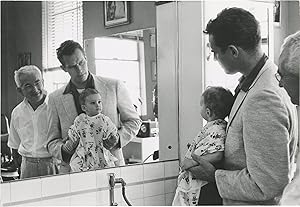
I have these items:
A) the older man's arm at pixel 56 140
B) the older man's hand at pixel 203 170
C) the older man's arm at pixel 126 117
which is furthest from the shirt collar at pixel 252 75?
the older man's arm at pixel 56 140

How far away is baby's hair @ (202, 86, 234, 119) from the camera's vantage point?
153 centimetres

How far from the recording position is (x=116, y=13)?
1713mm

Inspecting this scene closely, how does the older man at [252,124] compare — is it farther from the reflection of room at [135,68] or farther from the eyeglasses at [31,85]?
the eyeglasses at [31,85]

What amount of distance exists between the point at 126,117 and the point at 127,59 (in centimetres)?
25

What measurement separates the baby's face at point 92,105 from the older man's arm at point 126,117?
98 millimetres

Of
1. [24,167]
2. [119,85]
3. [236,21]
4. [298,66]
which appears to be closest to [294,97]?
[298,66]

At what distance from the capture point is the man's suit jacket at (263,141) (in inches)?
46.0

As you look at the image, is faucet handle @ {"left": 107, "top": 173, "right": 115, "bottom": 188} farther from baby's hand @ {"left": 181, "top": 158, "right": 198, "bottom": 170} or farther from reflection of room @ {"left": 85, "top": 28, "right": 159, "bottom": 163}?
baby's hand @ {"left": 181, "top": 158, "right": 198, "bottom": 170}

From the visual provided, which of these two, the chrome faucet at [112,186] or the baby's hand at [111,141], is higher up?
the baby's hand at [111,141]

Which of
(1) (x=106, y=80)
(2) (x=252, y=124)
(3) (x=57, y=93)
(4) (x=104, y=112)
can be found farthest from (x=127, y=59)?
(2) (x=252, y=124)

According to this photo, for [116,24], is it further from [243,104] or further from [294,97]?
[294,97]

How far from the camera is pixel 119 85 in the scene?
1719 millimetres

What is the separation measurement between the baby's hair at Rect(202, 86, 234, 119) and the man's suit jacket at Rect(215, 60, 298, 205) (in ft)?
0.78

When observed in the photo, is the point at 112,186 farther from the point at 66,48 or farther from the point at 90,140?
the point at 66,48
